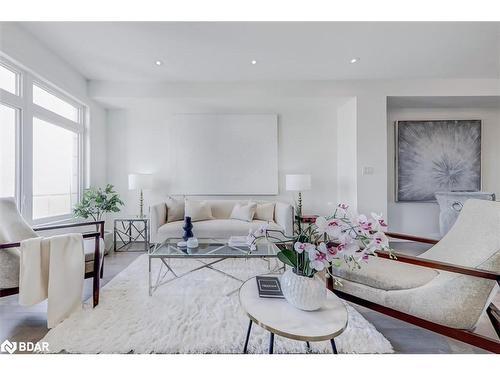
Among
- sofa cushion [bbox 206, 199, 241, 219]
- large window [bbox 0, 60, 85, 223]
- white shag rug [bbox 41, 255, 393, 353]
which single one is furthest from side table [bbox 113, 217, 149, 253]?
white shag rug [bbox 41, 255, 393, 353]

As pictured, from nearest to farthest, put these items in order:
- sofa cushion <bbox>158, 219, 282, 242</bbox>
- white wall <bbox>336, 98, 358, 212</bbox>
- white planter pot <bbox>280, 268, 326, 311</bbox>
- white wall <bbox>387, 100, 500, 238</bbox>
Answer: white planter pot <bbox>280, 268, 326, 311</bbox>, sofa cushion <bbox>158, 219, 282, 242</bbox>, white wall <bbox>336, 98, 358, 212</bbox>, white wall <bbox>387, 100, 500, 238</bbox>

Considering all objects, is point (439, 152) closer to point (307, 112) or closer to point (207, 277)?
point (307, 112)

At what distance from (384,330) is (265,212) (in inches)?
85.0

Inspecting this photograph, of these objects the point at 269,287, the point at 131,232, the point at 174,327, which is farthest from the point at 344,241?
the point at 131,232

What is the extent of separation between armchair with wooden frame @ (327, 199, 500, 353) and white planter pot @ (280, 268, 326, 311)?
1.65 feet

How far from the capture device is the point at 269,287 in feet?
4.25

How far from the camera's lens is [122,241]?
358cm

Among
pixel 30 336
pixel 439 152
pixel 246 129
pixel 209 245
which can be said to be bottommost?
pixel 30 336

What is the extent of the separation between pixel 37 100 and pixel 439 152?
18.8 ft

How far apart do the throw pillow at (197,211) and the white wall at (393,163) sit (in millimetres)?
3029

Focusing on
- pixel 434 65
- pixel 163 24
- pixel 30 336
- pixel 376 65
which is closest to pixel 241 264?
pixel 30 336

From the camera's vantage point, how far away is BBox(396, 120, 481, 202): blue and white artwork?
3.67 metres

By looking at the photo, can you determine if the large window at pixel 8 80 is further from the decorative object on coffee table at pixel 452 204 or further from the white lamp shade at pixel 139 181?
the decorative object on coffee table at pixel 452 204

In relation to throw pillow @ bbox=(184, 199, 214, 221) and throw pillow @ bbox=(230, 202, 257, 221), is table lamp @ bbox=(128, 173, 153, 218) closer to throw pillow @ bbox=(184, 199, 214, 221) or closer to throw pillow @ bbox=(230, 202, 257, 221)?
throw pillow @ bbox=(184, 199, 214, 221)
